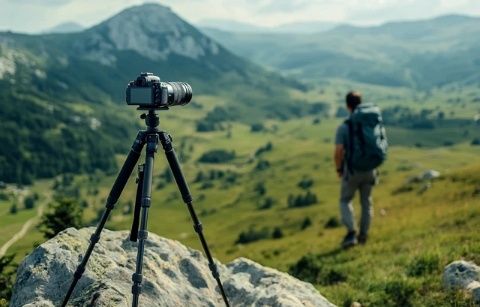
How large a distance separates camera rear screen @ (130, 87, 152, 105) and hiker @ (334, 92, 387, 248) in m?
8.80

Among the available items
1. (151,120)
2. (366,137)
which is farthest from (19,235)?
(151,120)

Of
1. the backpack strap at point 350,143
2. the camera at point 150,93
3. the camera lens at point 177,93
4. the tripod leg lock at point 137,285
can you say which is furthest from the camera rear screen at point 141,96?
the backpack strap at point 350,143

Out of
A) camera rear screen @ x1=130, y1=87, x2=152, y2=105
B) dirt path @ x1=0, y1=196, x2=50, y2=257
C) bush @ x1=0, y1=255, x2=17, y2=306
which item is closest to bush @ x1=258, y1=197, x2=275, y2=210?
dirt path @ x1=0, y1=196, x2=50, y2=257

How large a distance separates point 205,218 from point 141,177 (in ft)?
580

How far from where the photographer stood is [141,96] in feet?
26.4

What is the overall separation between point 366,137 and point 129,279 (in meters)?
9.31

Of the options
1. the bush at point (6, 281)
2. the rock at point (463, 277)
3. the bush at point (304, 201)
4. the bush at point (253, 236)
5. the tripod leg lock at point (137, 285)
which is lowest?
the bush at point (304, 201)

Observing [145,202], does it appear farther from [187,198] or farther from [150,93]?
[150,93]

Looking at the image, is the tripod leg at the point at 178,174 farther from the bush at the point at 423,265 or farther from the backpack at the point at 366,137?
the backpack at the point at 366,137

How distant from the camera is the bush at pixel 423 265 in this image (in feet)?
38.7

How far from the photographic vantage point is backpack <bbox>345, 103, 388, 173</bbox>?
15.2 metres

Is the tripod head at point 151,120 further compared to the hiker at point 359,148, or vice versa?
the hiker at point 359,148

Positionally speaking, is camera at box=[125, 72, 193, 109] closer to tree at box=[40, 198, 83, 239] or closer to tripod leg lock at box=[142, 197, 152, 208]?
tripod leg lock at box=[142, 197, 152, 208]

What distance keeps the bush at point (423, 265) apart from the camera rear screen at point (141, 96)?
7585 millimetres
